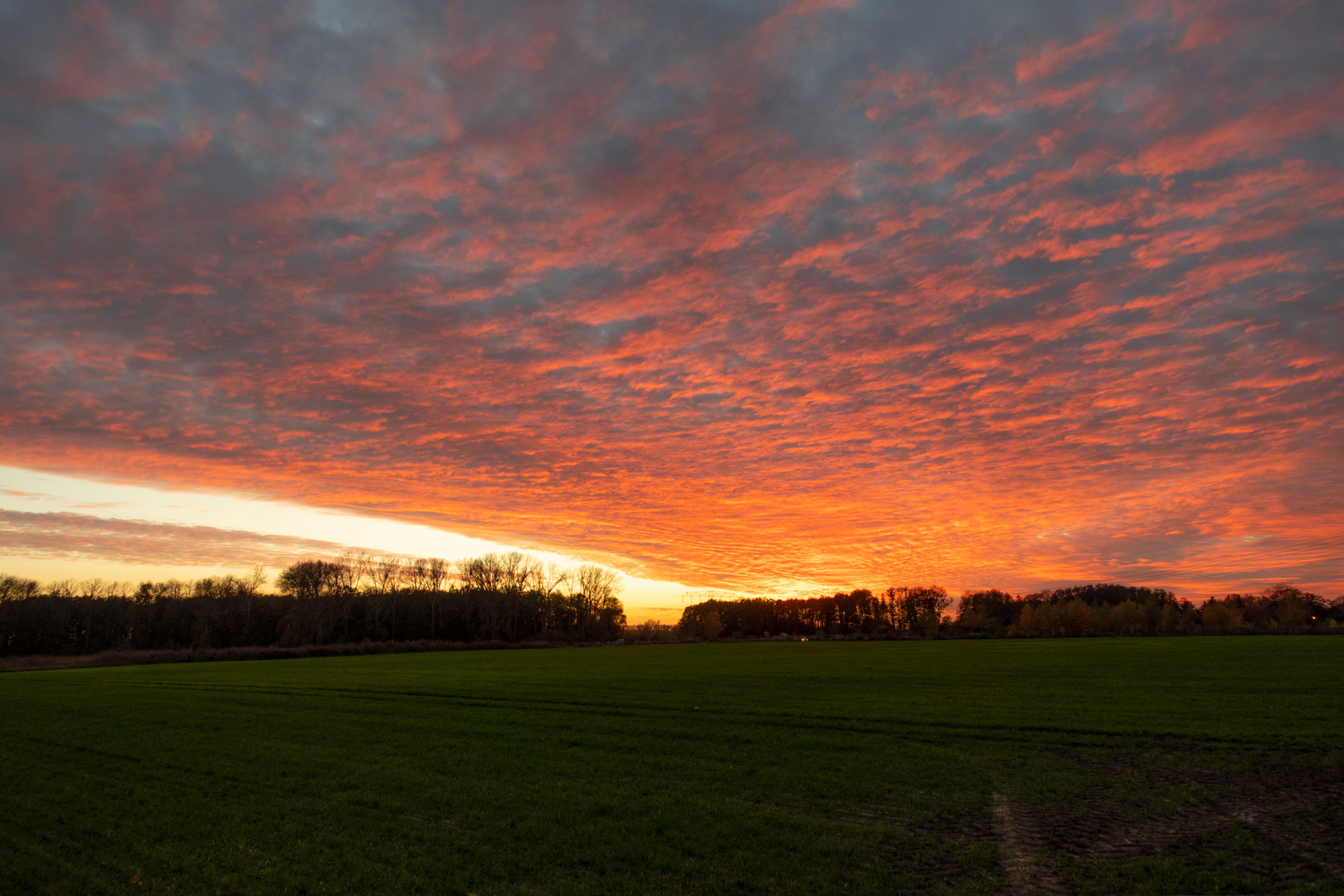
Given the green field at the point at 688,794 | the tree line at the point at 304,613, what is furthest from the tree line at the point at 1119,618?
the green field at the point at 688,794

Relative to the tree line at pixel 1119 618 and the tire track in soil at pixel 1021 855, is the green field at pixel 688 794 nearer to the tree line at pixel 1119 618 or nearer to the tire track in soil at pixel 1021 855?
the tire track in soil at pixel 1021 855

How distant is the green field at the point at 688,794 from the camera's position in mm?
10852

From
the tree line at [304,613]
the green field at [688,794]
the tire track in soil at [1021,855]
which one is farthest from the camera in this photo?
the tree line at [304,613]

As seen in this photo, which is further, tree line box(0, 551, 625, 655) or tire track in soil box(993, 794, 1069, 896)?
tree line box(0, 551, 625, 655)

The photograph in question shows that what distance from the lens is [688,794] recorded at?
1531 cm

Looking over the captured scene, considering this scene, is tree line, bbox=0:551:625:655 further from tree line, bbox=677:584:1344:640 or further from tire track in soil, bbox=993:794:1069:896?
tire track in soil, bbox=993:794:1069:896

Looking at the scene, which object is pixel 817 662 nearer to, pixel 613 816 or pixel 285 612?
pixel 613 816

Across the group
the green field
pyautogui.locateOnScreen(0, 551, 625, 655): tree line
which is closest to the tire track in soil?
the green field

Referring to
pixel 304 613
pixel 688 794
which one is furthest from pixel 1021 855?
pixel 304 613

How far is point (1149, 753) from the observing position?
19.2 meters

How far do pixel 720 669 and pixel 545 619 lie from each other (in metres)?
106

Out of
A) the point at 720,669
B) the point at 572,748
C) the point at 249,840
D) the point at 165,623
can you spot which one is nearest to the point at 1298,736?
the point at 572,748

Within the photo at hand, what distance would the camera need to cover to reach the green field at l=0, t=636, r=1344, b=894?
35.6 ft

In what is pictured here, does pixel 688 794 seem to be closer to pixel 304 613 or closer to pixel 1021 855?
pixel 1021 855
